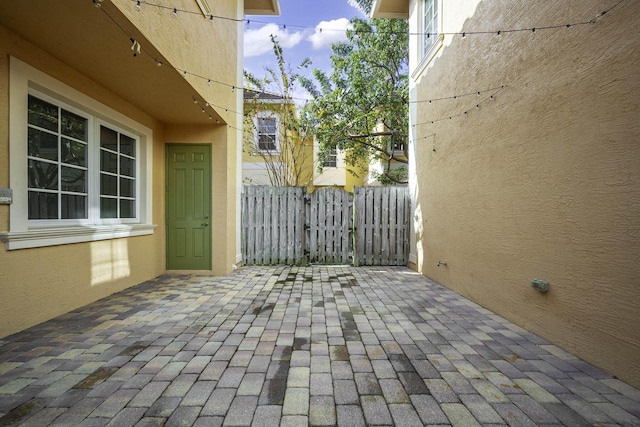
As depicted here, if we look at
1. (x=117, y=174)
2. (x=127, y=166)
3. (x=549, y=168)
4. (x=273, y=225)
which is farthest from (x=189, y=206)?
(x=549, y=168)

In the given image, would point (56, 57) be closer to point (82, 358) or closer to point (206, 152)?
point (206, 152)

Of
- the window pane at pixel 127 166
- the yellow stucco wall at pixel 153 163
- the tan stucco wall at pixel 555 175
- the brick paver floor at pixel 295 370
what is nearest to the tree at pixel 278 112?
the yellow stucco wall at pixel 153 163

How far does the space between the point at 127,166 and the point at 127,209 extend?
25.9 inches

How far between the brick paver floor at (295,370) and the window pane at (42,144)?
1.73 m

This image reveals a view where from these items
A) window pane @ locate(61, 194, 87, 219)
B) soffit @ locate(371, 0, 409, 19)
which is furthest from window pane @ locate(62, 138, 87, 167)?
soffit @ locate(371, 0, 409, 19)

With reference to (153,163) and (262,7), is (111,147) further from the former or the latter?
(262,7)

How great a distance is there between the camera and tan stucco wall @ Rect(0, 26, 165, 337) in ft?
8.46

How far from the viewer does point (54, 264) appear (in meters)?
3.05

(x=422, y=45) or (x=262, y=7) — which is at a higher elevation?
(x=262, y=7)

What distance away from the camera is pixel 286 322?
2998 mm

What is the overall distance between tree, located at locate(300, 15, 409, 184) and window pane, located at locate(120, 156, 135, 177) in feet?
17.5

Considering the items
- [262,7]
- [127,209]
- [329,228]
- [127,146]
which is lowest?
[329,228]

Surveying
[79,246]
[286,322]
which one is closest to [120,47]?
[79,246]

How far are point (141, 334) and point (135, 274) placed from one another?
6.88ft
